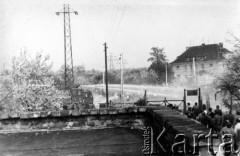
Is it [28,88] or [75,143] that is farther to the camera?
[28,88]

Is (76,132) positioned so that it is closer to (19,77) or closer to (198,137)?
(198,137)

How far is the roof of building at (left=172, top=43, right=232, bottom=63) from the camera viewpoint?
69.3 m

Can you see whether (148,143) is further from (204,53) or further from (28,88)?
(204,53)

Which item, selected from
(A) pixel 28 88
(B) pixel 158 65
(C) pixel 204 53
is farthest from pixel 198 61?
(A) pixel 28 88

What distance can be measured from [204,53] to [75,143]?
69.8 meters

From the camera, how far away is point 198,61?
72.8 meters

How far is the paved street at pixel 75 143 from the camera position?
6.14 metres

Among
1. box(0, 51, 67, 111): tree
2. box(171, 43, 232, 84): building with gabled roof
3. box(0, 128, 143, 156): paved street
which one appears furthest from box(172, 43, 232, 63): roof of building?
box(0, 128, 143, 156): paved street

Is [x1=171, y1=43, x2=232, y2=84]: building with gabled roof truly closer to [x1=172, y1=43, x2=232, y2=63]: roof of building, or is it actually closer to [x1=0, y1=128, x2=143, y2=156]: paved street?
[x1=172, y1=43, x2=232, y2=63]: roof of building

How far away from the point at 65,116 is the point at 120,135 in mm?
1654

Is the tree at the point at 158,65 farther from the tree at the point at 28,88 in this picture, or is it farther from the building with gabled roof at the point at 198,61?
the tree at the point at 28,88

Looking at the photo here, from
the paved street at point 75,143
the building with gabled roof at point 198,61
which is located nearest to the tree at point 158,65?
the building with gabled roof at point 198,61

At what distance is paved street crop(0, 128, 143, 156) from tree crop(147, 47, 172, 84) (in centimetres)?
7042

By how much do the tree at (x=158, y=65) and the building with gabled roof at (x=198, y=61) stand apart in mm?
3136
